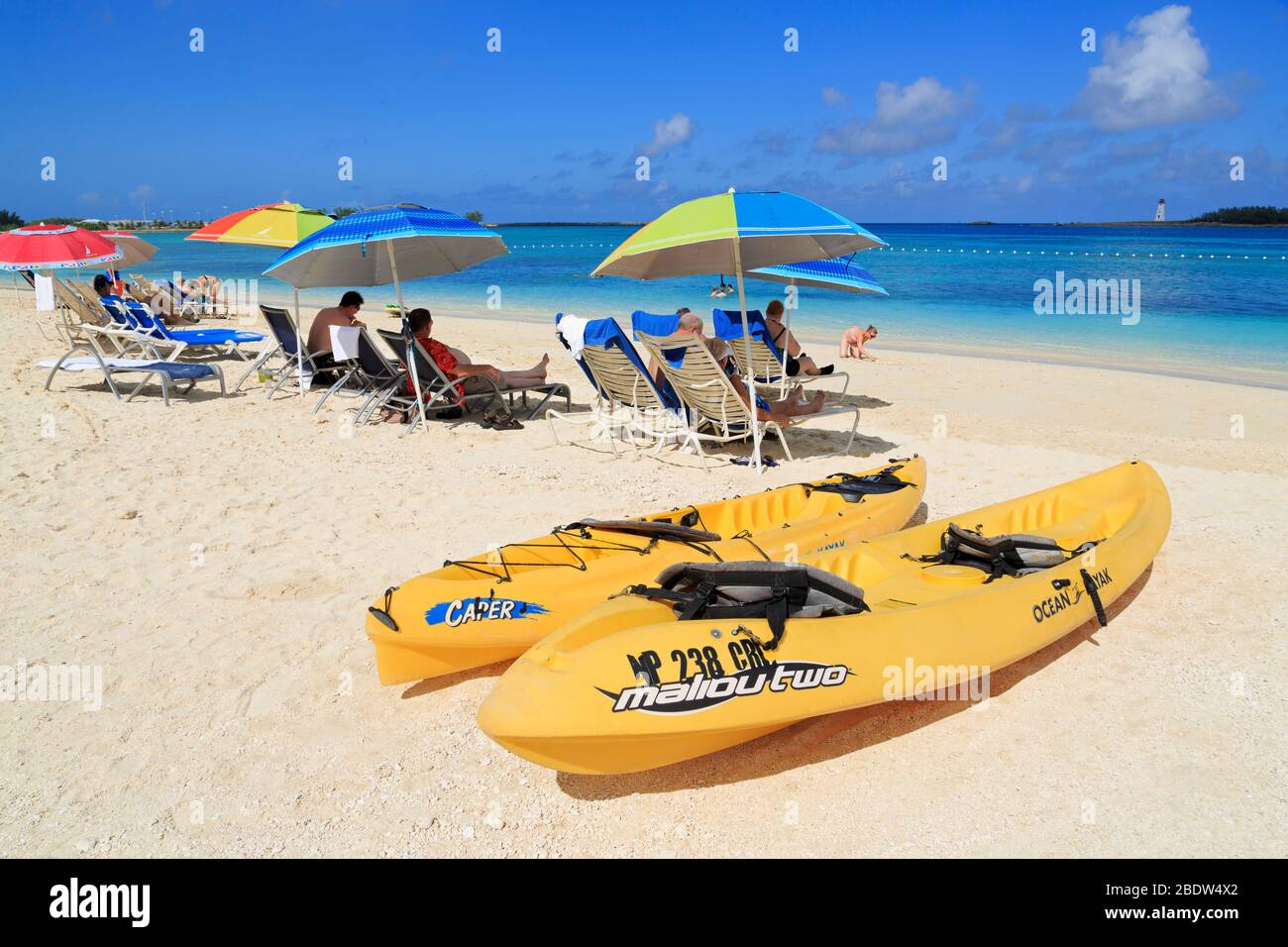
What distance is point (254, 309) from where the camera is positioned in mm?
19016

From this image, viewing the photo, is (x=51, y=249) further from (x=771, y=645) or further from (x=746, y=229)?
(x=771, y=645)

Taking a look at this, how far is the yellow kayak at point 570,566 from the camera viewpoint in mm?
3230

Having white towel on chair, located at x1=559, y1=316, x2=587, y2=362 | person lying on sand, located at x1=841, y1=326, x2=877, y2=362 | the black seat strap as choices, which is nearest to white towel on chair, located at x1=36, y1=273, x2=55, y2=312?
white towel on chair, located at x1=559, y1=316, x2=587, y2=362

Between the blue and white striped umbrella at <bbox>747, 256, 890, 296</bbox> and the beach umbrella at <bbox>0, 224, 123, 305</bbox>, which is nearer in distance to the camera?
the blue and white striped umbrella at <bbox>747, 256, 890, 296</bbox>

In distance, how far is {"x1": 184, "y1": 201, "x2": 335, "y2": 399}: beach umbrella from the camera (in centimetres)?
890

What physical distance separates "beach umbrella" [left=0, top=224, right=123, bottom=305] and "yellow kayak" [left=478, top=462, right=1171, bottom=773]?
7.74m

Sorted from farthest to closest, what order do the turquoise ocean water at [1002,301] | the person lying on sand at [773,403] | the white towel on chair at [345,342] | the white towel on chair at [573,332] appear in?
the turquoise ocean water at [1002,301] → the white towel on chair at [345,342] → the white towel on chair at [573,332] → the person lying on sand at [773,403]

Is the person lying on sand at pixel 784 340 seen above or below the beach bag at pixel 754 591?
above

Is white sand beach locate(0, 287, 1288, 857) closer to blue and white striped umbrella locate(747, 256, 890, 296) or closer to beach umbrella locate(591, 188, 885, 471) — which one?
beach umbrella locate(591, 188, 885, 471)

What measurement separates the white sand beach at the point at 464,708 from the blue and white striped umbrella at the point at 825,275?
2.07 metres

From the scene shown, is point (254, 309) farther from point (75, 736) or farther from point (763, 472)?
point (75, 736)

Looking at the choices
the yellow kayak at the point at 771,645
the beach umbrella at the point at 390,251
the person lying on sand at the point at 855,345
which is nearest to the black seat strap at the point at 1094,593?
the yellow kayak at the point at 771,645

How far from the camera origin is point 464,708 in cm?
327

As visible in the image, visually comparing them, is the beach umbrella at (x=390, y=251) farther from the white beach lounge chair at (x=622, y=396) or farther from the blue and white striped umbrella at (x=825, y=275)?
the blue and white striped umbrella at (x=825, y=275)
